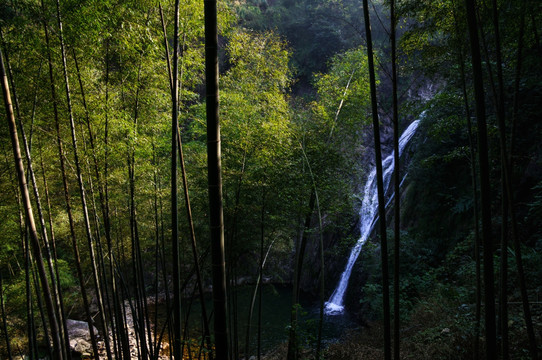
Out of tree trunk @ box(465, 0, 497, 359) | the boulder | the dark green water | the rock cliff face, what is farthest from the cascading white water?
tree trunk @ box(465, 0, 497, 359)

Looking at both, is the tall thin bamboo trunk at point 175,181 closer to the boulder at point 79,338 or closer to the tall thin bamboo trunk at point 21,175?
the tall thin bamboo trunk at point 21,175

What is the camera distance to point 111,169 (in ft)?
15.2

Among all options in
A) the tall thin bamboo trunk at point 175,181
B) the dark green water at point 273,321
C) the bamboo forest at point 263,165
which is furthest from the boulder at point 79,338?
the tall thin bamboo trunk at point 175,181

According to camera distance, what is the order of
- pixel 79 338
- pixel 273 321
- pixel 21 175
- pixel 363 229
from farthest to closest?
pixel 363 229 → pixel 273 321 → pixel 79 338 → pixel 21 175

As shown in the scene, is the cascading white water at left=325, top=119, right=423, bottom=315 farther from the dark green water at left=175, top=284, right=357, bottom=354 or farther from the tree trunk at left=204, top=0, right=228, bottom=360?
the tree trunk at left=204, top=0, right=228, bottom=360

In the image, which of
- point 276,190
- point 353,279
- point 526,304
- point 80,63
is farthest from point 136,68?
point 353,279

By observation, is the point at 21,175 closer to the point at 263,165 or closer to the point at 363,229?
the point at 263,165

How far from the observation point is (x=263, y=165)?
4.85 m

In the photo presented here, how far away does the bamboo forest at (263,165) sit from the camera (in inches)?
93.5

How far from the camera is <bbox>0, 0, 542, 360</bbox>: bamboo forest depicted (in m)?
2.38

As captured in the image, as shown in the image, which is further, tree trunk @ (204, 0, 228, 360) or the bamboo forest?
the bamboo forest

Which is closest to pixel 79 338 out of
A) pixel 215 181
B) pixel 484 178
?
pixel 215 181

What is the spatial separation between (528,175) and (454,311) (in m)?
3.17

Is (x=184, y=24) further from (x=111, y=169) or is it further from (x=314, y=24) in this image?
(x=314, y=24)
